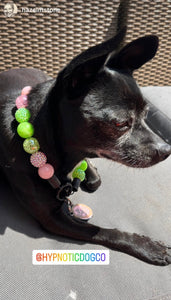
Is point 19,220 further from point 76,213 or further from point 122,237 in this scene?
point 122,237

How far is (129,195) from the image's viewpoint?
1.56 meters

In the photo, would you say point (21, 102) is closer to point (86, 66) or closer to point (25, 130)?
point (25, 130)

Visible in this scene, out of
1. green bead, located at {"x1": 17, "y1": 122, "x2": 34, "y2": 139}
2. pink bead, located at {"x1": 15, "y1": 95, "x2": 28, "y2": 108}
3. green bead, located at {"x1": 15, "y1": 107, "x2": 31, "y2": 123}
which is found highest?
pink bead, located at {"x1": 15, "y1": 95, "x2": 28, "y2": 108}

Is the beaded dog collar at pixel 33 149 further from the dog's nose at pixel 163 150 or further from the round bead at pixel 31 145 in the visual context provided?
the dog's nose at pixel 163 150

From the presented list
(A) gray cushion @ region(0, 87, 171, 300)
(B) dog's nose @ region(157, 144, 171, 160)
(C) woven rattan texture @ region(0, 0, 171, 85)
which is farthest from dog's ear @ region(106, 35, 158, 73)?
(C) woven rattan texture @ region(0, 0, 171, 85)

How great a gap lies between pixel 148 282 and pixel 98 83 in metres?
0.84

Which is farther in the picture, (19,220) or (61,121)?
(19,220)

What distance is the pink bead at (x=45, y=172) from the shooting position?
124 cm

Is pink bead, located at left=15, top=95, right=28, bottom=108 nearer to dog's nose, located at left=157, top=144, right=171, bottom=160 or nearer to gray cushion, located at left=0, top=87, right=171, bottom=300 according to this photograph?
gray cushion, located at left=0, top=87, right=171, bottom=300

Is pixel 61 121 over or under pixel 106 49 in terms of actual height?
under

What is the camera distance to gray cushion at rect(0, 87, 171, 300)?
110 cm

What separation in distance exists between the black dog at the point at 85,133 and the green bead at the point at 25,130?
0.07ft

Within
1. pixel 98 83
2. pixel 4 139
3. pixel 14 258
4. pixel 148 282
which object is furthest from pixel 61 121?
pixel 148 282

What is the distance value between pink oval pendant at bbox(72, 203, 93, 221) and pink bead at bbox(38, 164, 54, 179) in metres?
0.28
